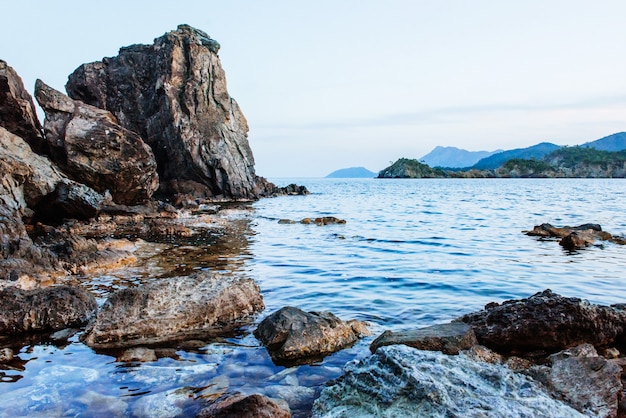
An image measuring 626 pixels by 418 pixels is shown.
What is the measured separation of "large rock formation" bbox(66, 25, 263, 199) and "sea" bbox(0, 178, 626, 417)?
27.7 metres

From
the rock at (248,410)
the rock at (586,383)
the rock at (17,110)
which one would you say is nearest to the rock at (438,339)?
the rock at (586,383)

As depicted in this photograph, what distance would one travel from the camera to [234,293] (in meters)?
8.55

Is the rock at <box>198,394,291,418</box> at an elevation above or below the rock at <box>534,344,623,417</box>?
above

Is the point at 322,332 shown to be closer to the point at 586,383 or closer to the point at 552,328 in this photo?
the point at 552,328

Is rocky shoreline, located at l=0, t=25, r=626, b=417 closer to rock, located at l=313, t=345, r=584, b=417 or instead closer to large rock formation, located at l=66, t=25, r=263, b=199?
rock, located at l=313, t=345, r=584, b=417

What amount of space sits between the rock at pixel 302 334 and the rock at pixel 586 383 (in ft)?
9.36

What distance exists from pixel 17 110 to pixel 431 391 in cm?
2660

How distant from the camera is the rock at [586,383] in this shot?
15.0ft

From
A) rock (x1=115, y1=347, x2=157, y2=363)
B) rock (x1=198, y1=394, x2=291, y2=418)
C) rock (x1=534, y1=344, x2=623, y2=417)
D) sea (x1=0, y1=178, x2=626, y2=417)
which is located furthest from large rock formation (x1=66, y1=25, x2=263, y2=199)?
rock (x1=534, y1=344, x2=623, y2=417)

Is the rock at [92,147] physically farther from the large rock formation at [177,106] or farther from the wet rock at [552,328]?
the wet rock at [552,328]

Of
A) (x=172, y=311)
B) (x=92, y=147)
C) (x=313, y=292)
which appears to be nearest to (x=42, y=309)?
(x=172, y=311)

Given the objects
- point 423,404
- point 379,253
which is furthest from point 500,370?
point 379,253

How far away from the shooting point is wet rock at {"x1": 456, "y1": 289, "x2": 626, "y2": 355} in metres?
6.38

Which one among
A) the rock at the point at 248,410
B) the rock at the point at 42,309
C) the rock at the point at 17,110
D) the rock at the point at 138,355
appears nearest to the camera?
the rock at the point at 248,410
